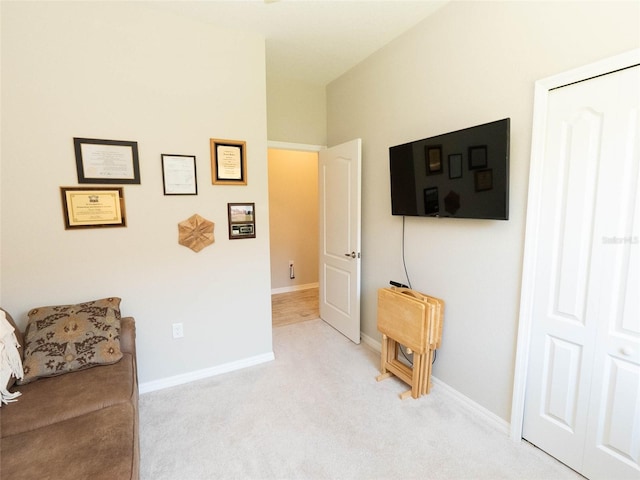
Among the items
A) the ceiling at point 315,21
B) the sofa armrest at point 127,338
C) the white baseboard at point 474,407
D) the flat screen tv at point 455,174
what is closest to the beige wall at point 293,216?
the ceiling at point 315,21

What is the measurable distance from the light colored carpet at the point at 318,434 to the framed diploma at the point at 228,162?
5.43 feet

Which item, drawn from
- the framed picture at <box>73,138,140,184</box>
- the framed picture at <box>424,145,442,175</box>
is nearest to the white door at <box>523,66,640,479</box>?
the framed picture at <box>424,145,442,175</box>

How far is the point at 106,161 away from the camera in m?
2.06

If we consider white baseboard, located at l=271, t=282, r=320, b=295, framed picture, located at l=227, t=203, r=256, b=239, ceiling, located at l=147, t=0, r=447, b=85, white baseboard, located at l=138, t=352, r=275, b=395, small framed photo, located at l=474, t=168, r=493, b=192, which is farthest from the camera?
white baseboard, located at l=271, t=282, r=320, b=295

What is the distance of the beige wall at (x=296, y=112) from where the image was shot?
128 inches

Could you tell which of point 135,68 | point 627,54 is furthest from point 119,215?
point 627,54

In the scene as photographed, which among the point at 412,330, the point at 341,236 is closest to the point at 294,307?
the point at 341,236

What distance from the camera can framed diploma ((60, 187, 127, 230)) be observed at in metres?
1.99

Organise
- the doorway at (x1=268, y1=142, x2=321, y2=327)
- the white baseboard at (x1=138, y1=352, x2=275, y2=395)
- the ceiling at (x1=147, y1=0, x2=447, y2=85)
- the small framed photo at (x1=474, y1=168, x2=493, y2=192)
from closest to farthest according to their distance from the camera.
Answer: the small framed photo at (x1=474, y1=168, x2=493, y2=192)
the ceiling at (x1=147, y1=0, x2=447, y2=85)
the white baseboard at (x1=138, y1=352, x2=275, y2=395)
the doorway at (x1=268, y1=142, x2=321, y2=327)

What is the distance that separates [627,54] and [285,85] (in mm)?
2785

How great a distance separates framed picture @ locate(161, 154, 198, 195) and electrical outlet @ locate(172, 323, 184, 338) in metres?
1.04

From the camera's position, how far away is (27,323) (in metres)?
1.92

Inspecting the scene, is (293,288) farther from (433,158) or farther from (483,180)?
(483,180)

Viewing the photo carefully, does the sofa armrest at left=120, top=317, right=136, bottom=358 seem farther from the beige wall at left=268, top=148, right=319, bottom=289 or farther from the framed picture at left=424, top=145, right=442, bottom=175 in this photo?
the beige wall at left=268, top=148, right=319, bottom=289
